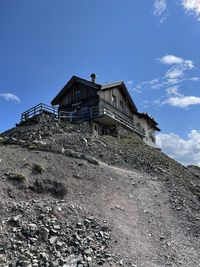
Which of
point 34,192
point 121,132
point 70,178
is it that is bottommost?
point 34,192

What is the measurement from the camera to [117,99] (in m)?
41.2

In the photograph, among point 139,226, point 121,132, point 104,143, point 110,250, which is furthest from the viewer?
point 121,132

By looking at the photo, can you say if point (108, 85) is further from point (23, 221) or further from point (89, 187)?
point (23, 221)

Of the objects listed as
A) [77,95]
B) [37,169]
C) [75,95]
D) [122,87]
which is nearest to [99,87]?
[77,95]

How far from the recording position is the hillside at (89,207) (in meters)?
12.3

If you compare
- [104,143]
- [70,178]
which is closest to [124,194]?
[70,178]

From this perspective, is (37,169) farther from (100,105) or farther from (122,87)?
(122,87)

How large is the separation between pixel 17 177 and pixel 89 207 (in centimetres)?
468

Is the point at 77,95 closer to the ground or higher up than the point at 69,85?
closer to the ground

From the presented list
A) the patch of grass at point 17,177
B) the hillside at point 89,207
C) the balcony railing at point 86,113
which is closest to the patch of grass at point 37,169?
the hillside at point 89,207

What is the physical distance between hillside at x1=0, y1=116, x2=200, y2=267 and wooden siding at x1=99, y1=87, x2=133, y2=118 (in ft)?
40.3

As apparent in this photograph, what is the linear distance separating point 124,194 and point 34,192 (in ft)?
20.0

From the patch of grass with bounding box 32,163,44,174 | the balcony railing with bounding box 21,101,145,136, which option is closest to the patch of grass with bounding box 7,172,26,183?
the patch of grass with bounding box 32,163,44,174

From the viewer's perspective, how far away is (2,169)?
17.9 m
